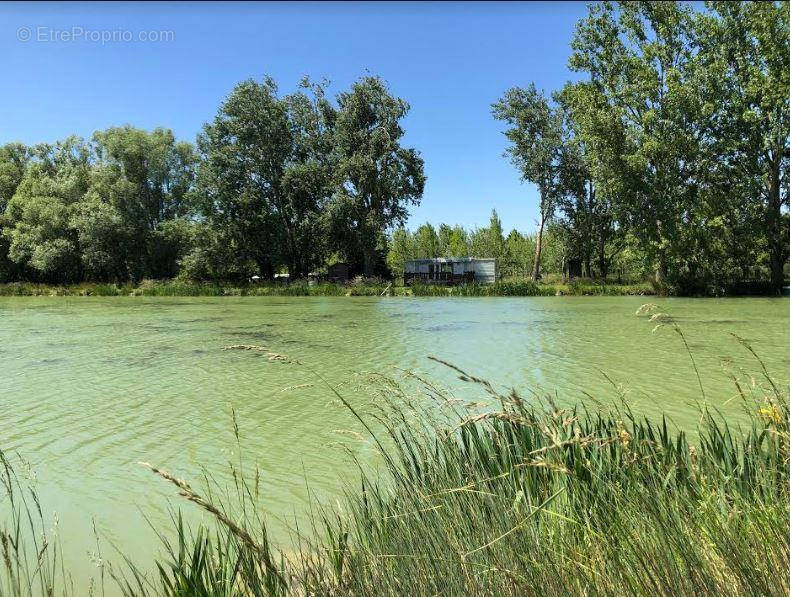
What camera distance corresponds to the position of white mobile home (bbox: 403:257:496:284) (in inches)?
1891

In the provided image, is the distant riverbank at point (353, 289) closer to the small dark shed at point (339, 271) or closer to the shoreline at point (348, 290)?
the shoreline at point (348, 290)

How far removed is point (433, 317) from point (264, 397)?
14506 mm

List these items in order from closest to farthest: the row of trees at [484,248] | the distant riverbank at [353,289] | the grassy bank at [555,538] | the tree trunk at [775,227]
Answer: the grassy bank at [555,538], the tree trunk at [775,227], the distant riverbank at [353,289], the row of trees at [484,248]

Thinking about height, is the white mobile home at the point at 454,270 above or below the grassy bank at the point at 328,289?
above

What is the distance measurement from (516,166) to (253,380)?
38061 mm

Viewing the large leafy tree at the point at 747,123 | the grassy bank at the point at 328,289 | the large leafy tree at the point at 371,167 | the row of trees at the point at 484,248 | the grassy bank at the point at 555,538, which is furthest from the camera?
the row of trees at the point at 484,248

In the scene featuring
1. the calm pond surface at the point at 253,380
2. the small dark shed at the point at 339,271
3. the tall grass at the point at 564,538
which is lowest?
the calm pond surface at the point at 253,380

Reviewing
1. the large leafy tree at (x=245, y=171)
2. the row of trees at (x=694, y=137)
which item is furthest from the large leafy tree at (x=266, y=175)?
the row of trees at (x=694, y=137)

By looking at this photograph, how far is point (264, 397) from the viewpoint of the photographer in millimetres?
9555

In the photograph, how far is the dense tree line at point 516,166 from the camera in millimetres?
31797

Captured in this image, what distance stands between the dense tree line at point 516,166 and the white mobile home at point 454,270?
3778mm

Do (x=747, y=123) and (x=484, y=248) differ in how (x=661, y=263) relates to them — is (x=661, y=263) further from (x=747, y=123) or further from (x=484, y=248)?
(x=484, y=248)

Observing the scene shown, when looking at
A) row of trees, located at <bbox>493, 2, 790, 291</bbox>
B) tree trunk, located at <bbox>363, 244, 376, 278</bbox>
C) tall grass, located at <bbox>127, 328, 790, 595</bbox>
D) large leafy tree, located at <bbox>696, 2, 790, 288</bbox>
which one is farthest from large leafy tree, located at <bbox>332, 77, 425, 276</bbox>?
tall grass, located at <bbox>127, 328, 790, 595</bbox>

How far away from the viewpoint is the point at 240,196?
44.8 m
